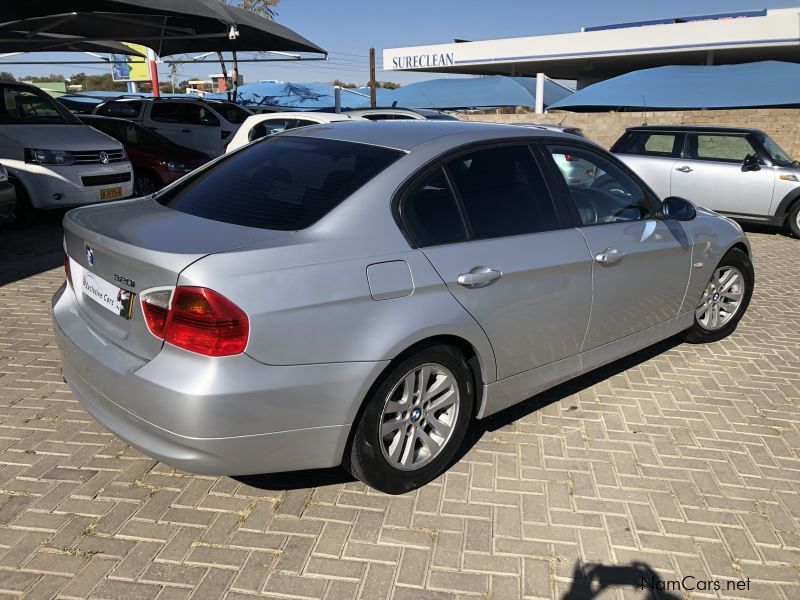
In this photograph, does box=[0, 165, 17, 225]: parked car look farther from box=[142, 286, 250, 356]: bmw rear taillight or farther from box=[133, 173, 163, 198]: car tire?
box=[142, 286, 250, 356]: bmw rear taillight

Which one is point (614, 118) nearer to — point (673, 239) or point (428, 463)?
point (673, 239)

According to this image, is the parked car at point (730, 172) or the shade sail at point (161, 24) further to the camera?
the shade sail at point (161, 24)

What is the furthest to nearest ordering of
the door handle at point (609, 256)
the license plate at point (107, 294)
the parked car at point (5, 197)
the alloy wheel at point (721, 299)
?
the parked car at point (5, 197) < the alloy wheel at point (721, 299) < the door handle at point (609, 256) < the license plate at point (107, 294)

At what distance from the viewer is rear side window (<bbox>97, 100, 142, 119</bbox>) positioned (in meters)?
14.3

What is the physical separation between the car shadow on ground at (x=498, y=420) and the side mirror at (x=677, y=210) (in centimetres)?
113

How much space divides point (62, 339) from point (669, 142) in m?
10.0

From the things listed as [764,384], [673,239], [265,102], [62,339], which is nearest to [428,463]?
[62,339]

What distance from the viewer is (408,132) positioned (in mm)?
3404

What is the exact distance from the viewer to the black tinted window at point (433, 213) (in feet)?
9.59

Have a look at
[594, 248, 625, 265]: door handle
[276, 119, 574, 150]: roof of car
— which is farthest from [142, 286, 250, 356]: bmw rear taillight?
[594, 248, 625, 265]: door handle

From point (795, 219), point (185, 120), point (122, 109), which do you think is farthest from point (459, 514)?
point (122, 109)

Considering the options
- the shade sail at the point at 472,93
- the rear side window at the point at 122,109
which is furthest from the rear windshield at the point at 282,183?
the shade sail at the point at 472,93

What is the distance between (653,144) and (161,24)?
412 inches

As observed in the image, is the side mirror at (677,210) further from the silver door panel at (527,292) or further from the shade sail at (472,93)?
the shade sail at (472,93)
